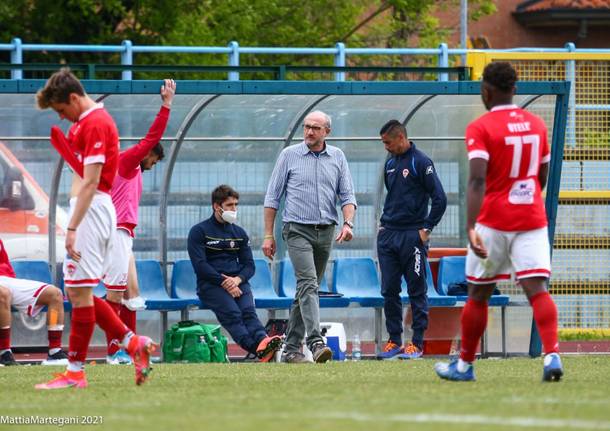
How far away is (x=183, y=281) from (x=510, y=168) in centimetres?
655

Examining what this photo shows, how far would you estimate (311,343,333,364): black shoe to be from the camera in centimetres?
1177

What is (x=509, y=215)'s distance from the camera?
870 cm

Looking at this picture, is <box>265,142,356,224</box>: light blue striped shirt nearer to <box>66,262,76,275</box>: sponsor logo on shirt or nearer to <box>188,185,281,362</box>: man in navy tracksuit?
<box>188,185,281,362</box>: man in navy tracksuit

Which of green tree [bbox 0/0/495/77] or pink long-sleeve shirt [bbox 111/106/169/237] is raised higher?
green tree [bbox 0/0/495/77]

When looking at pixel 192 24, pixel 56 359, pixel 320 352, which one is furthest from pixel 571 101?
pixel 192 24

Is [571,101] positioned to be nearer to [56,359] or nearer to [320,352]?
[320,352]

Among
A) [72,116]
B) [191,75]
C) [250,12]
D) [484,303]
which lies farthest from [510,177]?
[250,12]

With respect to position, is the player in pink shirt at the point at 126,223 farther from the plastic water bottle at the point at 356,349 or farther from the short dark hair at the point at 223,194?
the plastic water bottle at the point at 356,349

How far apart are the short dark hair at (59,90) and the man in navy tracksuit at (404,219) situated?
15.2 ft

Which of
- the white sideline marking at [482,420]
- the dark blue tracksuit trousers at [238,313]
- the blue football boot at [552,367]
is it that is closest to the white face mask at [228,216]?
the dark blue tracksuit trousers at [238,313]

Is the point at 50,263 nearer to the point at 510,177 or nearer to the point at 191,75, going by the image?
the point at 510,177

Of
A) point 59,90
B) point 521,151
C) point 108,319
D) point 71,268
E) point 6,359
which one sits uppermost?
point 59,90

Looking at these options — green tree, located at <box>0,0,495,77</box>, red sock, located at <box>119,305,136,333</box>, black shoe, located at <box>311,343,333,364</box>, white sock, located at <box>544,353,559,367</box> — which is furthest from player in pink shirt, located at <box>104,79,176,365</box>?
green tree, located at <box>0,0,495,77</box>

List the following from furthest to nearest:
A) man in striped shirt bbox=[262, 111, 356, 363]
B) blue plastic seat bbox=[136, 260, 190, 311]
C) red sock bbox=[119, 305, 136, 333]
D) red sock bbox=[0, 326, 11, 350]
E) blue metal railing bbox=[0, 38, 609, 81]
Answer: blue metal railing bbox=[0, 38, 609, 81] → blue plastic seat bbox=[136, 260, 190, 311] → red sock bbox=[119, 305, 136, 333] → red sock bbox=[0, 326, 11, 350] → man in striped shirt bbox=[262, 111, 356, 363]
